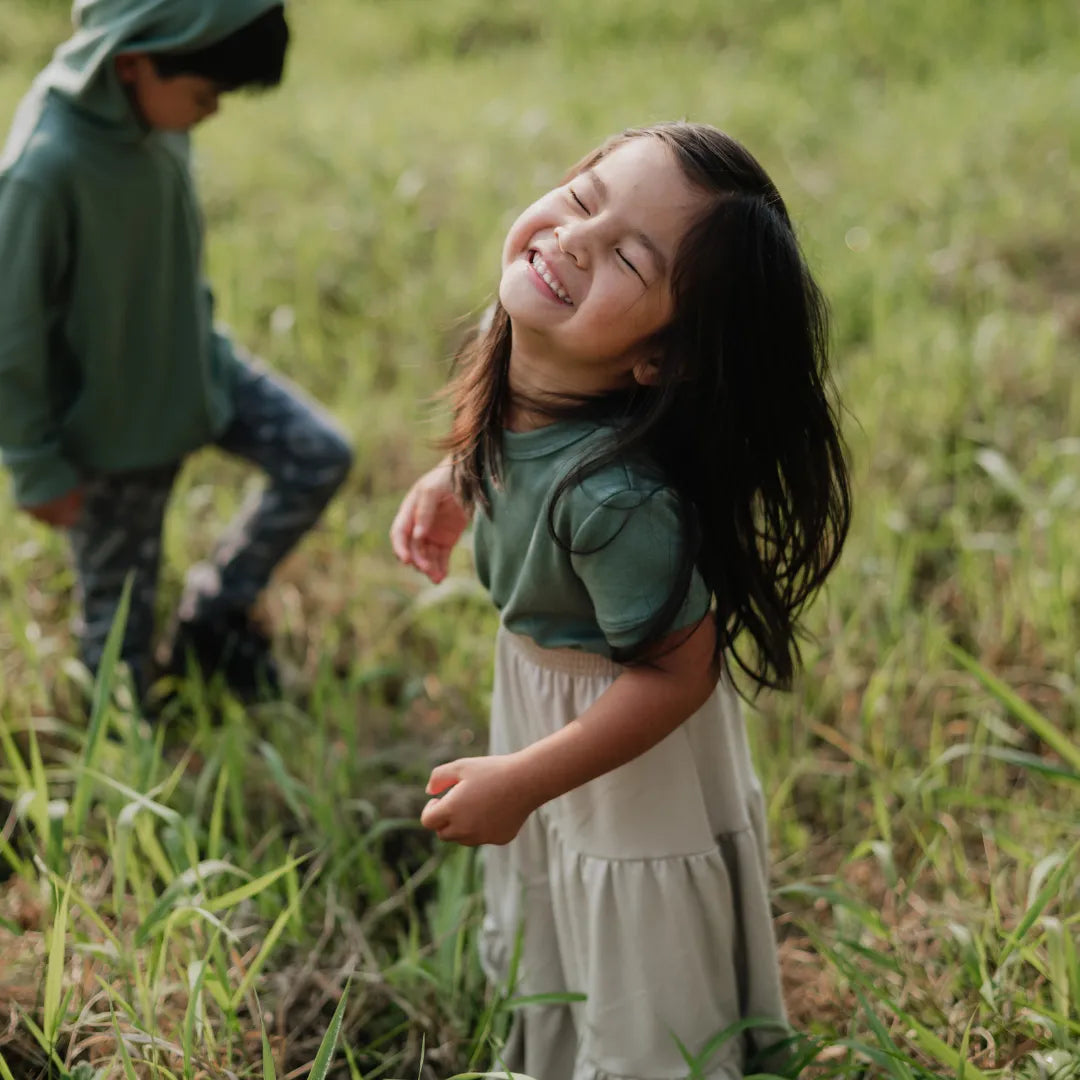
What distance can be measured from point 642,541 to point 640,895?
18.3 inches

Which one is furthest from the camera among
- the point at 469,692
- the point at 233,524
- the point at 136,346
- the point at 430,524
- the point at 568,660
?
the point at 233,524

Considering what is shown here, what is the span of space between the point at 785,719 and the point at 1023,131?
322 centimetres

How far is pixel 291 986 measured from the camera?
173cm

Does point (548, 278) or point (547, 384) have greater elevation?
point (548, 278)

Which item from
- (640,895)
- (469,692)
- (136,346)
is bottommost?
(469,692)

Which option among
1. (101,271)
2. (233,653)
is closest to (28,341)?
(101,271)

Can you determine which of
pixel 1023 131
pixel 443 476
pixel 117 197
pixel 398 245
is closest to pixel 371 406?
pixel 398 245

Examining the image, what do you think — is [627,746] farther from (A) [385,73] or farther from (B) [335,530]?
(A) [385,73]

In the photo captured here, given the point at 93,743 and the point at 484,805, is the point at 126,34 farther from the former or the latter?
the point at 484,805

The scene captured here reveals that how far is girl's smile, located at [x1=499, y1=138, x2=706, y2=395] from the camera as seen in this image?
4.00 feet

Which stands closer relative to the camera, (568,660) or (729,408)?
(729,408)

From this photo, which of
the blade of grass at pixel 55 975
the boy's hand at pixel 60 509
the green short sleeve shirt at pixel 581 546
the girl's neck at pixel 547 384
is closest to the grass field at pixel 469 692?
the blade of grass at pixel 55 975

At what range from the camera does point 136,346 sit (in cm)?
212

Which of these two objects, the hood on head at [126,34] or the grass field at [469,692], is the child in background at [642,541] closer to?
the grass field at [469,692]
